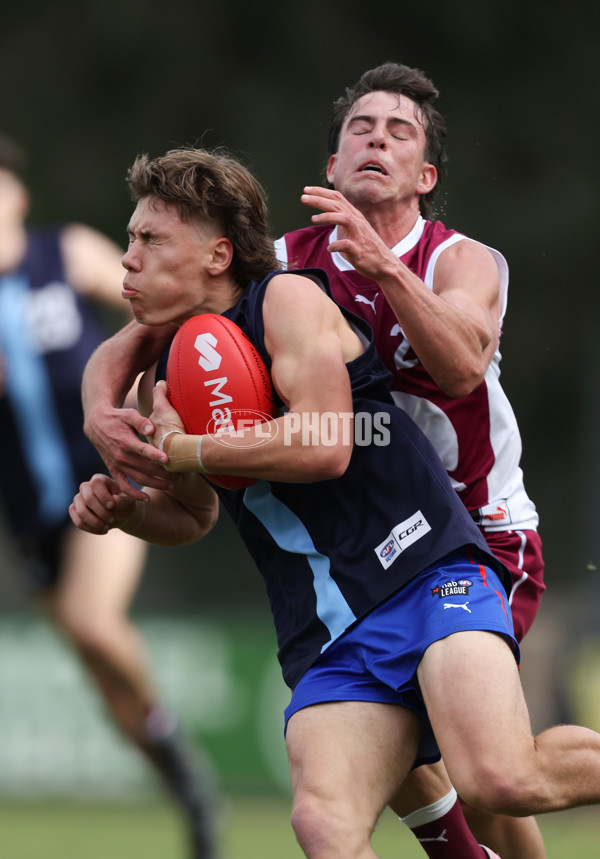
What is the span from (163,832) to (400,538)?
499 cm

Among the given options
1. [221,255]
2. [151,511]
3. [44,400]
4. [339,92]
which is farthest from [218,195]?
[339,92]

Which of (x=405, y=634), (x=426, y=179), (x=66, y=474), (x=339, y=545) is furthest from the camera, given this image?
(x=66, y=474)

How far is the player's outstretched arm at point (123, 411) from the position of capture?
3.50 meters

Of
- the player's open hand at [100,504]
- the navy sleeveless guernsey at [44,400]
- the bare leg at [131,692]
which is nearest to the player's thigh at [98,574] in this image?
the bare leg at [131,692]

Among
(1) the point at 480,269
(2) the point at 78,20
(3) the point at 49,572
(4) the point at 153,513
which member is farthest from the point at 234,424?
(2) the point at 78,20

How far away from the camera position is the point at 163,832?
305 inches

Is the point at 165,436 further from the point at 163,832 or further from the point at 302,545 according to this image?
the point at 163,832

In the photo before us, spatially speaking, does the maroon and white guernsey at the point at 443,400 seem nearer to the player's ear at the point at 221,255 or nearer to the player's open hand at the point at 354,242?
the player's ear at the point at 221,255

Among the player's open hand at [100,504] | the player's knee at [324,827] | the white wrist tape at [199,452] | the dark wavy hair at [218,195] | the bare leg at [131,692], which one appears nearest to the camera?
the player's knee at [324,827]

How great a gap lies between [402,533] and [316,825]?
749 millimetres

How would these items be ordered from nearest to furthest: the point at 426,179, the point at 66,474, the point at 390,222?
the point at 390,222
the point at 426,179
the point at 66,474

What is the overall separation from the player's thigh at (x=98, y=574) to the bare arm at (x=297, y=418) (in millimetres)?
3236

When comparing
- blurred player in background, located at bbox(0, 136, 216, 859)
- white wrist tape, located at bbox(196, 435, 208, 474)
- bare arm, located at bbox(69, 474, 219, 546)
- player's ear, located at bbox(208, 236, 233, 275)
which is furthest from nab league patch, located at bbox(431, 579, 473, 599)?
blurred player in background, located at bbox(0, 136, 216, 859)

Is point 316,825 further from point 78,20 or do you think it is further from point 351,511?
point 78,20
